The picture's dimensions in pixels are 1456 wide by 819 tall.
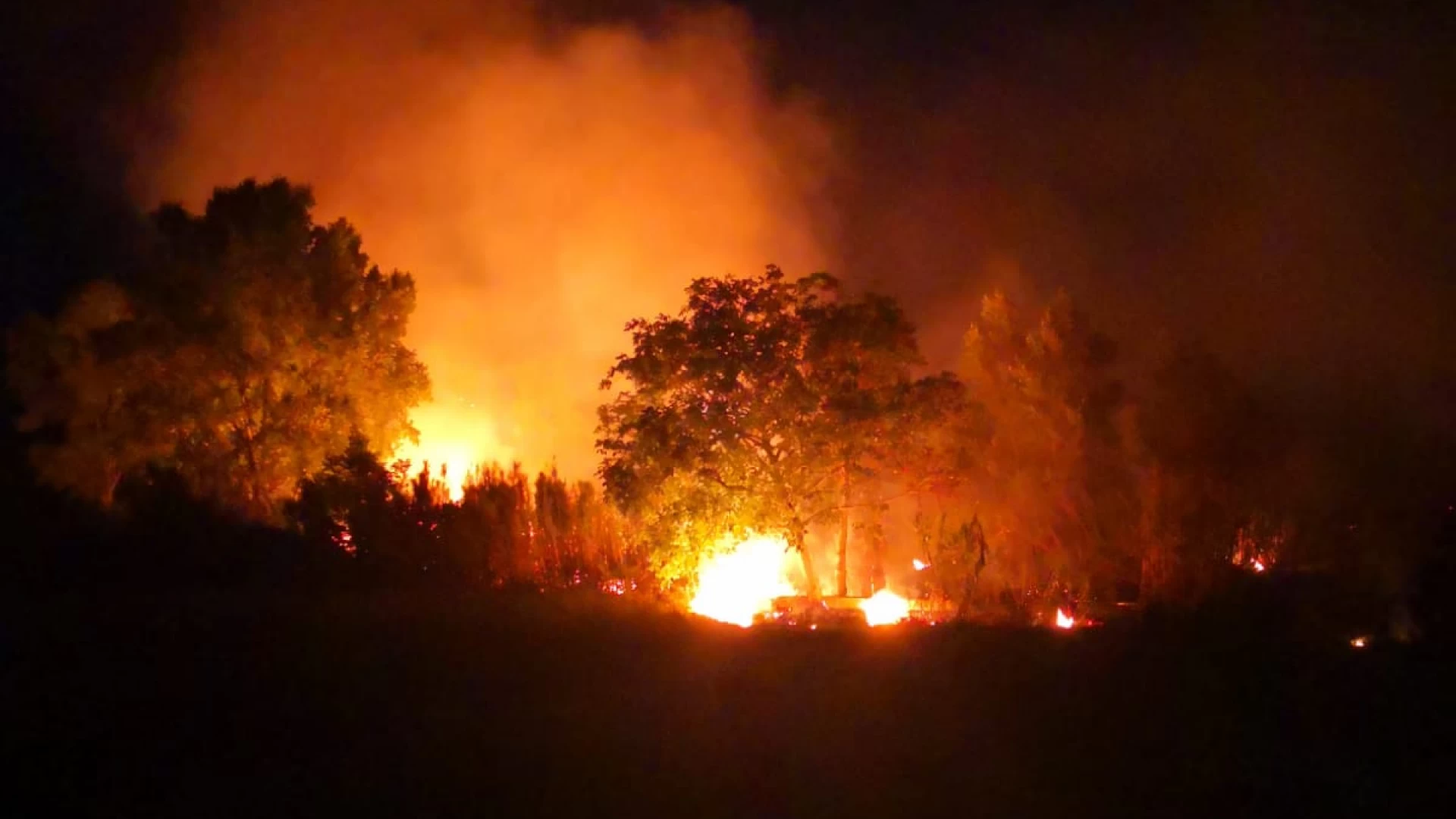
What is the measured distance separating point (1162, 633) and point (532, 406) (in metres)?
17.3

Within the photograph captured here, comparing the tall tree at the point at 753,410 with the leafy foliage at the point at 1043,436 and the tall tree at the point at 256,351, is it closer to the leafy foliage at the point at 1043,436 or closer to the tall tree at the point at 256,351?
the leafy foliage at the point at 1043,436

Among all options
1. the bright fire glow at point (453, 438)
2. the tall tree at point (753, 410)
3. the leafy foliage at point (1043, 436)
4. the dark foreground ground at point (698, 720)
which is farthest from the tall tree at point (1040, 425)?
the bright fire glow at point (453, 438)

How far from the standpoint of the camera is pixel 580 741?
709 centimetres

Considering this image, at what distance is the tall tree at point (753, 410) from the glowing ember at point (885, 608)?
1028 mm

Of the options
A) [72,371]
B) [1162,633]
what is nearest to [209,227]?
[72,371]

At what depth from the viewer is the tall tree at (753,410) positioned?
1363 centimetres

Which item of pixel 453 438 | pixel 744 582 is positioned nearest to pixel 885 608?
pixel 744 582

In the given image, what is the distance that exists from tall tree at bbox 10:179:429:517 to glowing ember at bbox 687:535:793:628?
32.0 ft

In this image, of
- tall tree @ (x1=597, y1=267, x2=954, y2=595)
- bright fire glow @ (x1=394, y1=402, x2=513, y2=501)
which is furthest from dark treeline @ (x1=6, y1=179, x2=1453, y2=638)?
bright fire glow @ (x1=394, y1=402, x2=513, y2=501)

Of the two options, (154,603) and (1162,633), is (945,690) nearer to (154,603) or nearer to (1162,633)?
(1162,633)

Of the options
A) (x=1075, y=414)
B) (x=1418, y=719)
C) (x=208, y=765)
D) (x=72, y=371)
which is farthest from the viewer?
(x=72, y=371)

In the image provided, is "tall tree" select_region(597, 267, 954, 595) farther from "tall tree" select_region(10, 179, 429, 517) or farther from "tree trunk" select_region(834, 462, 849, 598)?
"tall tree" select_region(10, 179, 429, 517)

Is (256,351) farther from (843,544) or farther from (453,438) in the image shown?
(843,544)

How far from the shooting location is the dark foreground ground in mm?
6254
